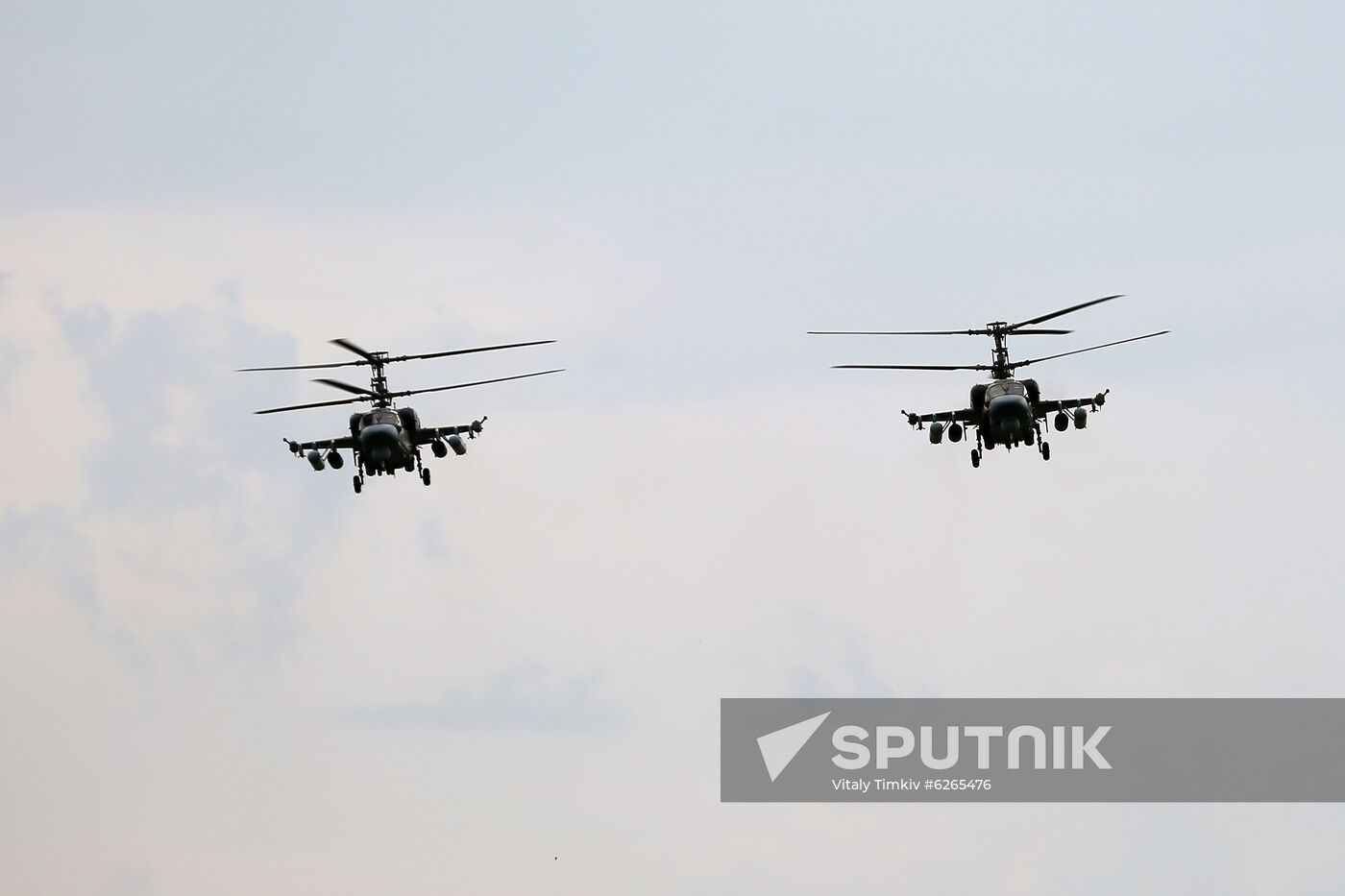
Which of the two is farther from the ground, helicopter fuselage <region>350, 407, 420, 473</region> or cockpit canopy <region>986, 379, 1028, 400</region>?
cockpit canopy <region>986, 379, 1028, 400</region>

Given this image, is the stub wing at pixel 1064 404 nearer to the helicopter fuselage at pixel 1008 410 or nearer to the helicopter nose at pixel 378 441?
the helicopter fuselage at pixel 1008 410

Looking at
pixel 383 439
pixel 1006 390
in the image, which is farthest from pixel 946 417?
pixel 383 439

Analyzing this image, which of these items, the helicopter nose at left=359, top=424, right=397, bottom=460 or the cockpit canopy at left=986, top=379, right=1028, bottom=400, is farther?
the cockpit canopy at left=986, top=379, right=1028, bottom=400

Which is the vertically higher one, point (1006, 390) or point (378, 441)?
point (1006, 390)

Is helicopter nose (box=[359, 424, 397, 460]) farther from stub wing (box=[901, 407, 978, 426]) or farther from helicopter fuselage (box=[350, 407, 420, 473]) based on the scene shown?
stub wing (box=[901, 407, 978, 426])

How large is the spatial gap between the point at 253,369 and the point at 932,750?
4884 inches

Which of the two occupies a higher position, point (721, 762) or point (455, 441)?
point (455, 441)

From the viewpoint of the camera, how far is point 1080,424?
90.1 m

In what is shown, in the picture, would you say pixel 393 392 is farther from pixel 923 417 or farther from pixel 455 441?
pixel 923 417

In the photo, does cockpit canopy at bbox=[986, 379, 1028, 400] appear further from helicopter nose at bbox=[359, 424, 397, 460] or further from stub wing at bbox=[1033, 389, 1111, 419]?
helicopter nose at bbox=[359, 424, 397, 460]

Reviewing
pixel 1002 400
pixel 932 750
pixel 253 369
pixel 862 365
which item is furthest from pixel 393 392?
pixel 932 750

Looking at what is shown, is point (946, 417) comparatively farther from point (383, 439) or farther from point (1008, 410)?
point (383, 439)

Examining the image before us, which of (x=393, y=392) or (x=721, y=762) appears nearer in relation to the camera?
(x=393, y=392)

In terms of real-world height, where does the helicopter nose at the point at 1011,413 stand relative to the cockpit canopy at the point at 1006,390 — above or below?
below
